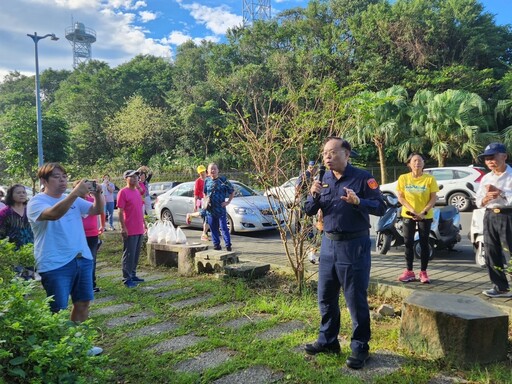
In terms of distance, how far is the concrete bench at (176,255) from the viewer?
632 cm

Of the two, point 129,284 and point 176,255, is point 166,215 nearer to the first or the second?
point 176,255

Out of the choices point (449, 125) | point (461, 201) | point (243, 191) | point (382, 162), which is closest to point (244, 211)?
point (243, 191)

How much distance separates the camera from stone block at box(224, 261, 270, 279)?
5434 mm

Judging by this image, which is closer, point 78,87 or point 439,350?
point 439,350

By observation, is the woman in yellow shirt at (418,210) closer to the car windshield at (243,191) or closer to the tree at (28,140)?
the car windshield at (243,191)

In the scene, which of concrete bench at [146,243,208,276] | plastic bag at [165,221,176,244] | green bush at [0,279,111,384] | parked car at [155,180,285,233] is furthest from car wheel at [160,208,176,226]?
green bush at [0,279,111,384]

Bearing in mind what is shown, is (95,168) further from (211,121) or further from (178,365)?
(178,365)

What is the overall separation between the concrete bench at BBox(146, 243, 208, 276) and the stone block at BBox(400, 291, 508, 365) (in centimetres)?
374

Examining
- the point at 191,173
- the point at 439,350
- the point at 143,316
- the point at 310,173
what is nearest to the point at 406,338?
the point at 439,350

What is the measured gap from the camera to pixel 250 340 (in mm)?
3689

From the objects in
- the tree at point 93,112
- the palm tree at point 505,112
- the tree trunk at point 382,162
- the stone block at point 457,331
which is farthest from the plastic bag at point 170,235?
the tree at point 93,112

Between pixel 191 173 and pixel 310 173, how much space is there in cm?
2368

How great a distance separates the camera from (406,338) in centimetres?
333

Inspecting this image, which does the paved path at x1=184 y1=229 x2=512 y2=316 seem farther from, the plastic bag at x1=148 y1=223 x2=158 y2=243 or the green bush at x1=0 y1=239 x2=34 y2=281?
the green bush at x1=0 y1=239 x2=34 y2=281
